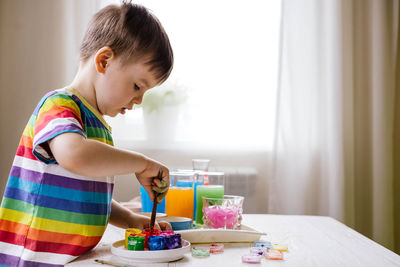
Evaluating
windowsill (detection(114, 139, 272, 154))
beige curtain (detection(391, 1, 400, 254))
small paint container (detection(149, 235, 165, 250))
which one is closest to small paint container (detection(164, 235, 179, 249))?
small paint container (detection(149, 235, 165, 250))

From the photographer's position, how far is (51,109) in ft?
2.67

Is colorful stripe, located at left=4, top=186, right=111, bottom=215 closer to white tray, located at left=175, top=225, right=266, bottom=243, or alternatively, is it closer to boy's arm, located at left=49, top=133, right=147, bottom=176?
boy's arm, located at left=49, top=133, right=147, bottom=176

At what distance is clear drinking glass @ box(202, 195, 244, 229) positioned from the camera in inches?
39.6

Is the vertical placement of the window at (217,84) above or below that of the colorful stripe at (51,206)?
above

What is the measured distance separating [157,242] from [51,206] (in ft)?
0.73

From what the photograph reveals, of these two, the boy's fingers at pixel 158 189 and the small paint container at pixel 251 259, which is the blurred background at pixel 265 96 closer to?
the boy's fingers at pixel 158 189

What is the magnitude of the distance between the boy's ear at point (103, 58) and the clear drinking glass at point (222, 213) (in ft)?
1.29

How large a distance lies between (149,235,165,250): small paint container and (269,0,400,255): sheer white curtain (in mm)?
2055

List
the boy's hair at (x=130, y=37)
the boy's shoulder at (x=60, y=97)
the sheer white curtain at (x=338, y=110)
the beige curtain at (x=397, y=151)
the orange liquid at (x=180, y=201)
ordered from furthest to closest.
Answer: the beige curtain at (x=397, y=151) → the sheer white curtain at (x=338, y=110) → the orange liquid at (x=180, y=201) → the boy's hair at (x=130, y=37) → the boy's shoulder at (x=60, y=97)

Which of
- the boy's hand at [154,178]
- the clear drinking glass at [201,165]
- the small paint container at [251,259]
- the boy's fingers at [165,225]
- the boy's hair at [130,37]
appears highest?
the boy's hair at [130,37]

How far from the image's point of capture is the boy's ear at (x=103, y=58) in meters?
0.94

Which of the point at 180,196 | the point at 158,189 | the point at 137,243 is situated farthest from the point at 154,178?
the point at 180,196

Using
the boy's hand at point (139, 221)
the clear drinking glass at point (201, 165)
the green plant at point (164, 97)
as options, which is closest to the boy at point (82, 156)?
the boy's hand at point (139, 221)

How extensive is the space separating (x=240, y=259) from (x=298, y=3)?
2344 millimetres
